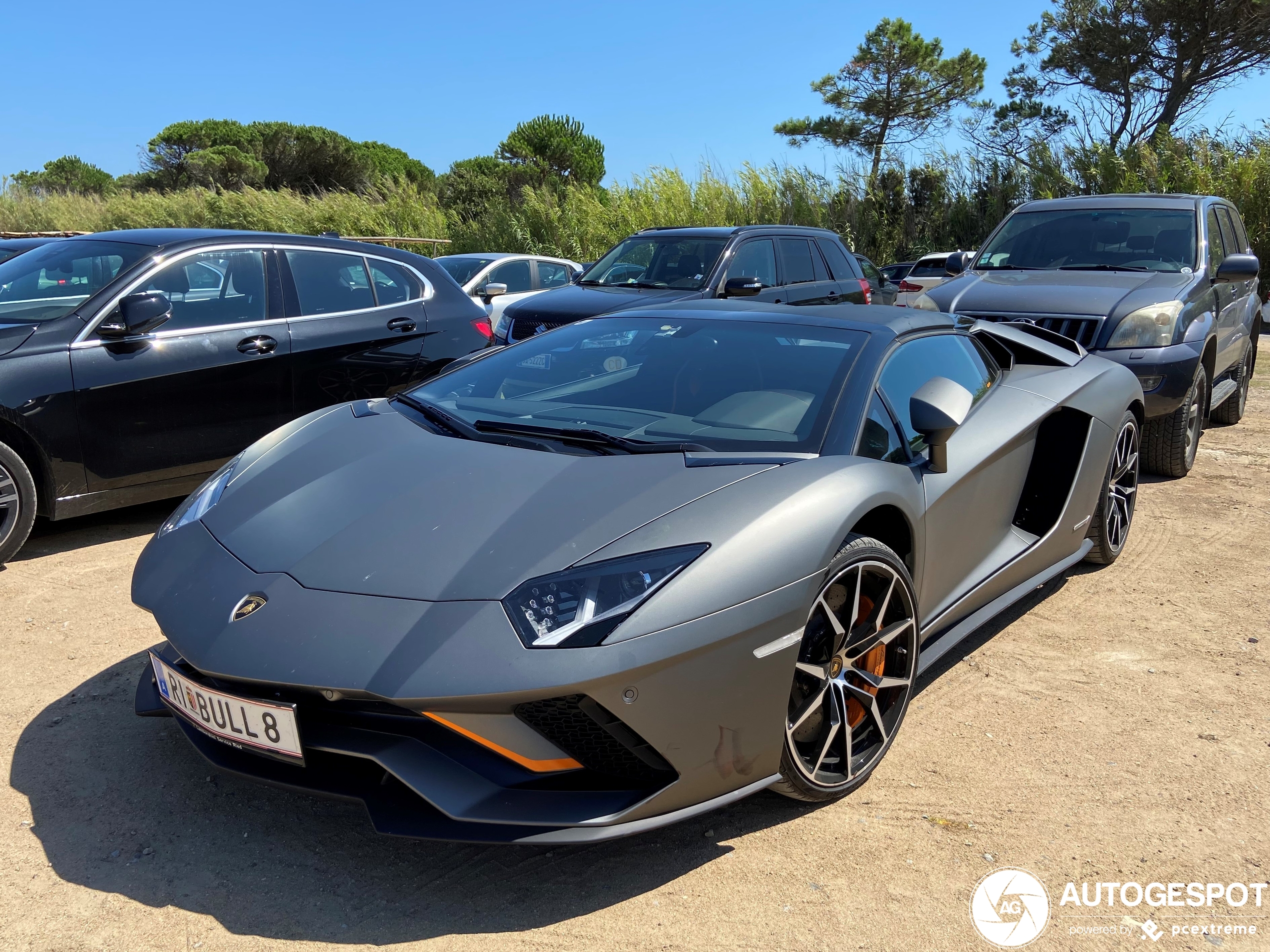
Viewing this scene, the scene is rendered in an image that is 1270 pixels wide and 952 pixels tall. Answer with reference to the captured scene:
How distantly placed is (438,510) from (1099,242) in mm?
6452

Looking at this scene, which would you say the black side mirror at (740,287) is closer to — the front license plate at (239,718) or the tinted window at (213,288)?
the tinted window at (213,288)

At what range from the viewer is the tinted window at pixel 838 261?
382 inches

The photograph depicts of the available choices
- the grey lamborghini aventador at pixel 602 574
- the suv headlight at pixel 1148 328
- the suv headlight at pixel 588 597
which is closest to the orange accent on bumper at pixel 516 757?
the grey lamborghini aventador at pixel 602 574

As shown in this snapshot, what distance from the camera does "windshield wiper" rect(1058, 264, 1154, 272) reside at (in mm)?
6941

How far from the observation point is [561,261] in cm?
1259

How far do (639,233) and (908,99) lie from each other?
28389mm

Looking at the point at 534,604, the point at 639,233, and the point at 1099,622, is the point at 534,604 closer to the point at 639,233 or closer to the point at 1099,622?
the point at 1099,622

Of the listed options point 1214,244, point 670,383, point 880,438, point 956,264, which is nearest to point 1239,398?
point 1214,244

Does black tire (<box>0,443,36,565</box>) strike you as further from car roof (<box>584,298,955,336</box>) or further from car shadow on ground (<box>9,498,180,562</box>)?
car roof (<box>584,298,955,336</box>)

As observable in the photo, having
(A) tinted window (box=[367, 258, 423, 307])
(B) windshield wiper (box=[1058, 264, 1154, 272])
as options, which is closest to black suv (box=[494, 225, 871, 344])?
(B) windshield wiper (box=[1058, 264, 1154, 272])

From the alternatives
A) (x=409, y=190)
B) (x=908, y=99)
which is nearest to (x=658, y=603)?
(x=409, y=190)

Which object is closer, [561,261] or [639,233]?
[639,233]

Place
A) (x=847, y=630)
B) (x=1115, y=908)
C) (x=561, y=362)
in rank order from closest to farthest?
(x=1115, y=908)
(x=847, y=630)
(x=561, y=362)

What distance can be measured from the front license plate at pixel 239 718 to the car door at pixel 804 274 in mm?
7208
